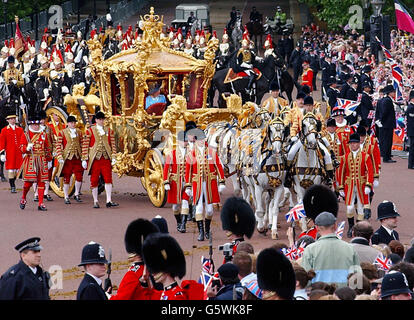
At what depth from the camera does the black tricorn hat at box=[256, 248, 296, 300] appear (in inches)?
361

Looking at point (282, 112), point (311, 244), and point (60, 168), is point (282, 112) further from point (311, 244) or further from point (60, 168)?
point (311, 244)

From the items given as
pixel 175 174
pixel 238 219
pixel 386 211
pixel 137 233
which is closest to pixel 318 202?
pixel 386 211

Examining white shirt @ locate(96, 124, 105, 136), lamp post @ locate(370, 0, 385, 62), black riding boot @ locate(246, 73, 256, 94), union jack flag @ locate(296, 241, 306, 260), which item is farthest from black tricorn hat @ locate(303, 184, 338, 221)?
black riding boot @ locate(246, 73, 256, 94)

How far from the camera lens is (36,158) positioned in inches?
779

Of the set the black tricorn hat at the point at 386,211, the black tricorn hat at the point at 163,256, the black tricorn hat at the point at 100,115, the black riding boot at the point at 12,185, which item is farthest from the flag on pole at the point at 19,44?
the black tricorn hat at the point at 163,256

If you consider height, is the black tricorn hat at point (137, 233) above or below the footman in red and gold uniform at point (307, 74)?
above

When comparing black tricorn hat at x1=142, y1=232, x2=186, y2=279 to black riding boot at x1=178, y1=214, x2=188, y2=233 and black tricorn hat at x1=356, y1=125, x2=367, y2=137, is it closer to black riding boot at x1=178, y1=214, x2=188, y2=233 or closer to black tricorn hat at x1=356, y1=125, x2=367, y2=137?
black riding boot at x1=178, y1=214, x2=188, y2=233

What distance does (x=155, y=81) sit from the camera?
20.8 metres

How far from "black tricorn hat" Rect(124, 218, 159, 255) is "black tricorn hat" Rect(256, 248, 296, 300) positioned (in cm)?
164

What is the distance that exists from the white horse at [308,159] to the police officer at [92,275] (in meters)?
7.26

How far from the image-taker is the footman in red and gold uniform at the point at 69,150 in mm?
20203

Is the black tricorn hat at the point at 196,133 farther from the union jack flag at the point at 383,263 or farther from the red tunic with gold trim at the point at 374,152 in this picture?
the union jack flag at the point at 383,263

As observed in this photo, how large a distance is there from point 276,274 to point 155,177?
33.7 feet

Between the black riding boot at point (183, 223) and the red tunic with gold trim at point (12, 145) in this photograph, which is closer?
the black riding boot at point (183, 223)
